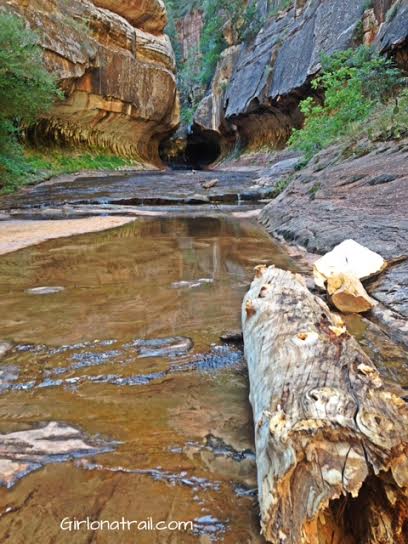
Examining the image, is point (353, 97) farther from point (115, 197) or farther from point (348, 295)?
point (348, 295)

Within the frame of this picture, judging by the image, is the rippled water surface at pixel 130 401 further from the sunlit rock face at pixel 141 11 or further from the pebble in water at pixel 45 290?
the sunlit rock face at pixel 141 11

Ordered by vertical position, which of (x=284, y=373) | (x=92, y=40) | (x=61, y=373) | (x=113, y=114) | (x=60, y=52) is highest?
(x=92, y=40)

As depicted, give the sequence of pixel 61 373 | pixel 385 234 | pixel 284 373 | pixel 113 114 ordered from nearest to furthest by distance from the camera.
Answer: pixel 284 373, pixel 61 373, pixel 385 234, pixel 113 114

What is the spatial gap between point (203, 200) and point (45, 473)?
10594 mm

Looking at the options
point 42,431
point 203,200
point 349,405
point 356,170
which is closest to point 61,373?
point 42,431

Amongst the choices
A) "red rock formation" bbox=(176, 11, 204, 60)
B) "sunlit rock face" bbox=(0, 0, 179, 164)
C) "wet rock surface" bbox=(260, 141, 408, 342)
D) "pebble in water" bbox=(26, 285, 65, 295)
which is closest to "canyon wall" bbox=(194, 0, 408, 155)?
"sunlit rock face" bbox=(0, 0, 179, 164)

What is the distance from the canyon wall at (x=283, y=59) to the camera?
15984 millimetres

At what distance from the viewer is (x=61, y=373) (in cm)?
225

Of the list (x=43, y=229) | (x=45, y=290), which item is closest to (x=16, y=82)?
(x=43, y=229)

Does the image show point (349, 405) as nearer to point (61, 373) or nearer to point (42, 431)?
point (42, 431)

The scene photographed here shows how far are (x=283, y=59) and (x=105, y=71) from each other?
9.72 m

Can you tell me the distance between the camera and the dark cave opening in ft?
129

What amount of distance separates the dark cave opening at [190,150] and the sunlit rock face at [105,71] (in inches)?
370

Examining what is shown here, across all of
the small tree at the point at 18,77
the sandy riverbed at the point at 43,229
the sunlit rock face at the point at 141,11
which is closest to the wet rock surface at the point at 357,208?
the sandy riverbed at the point at 43,229
